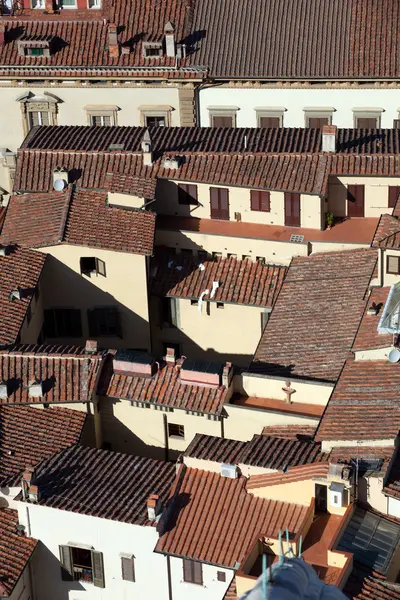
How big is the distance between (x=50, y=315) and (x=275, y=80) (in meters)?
21.2

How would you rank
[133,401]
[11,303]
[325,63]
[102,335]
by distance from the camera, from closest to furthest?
1. [133,401]
2. [11,303]
3. [102,335]
4. [325,63]

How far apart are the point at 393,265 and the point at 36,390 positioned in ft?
55.7

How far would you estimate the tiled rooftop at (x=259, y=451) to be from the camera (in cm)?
4762

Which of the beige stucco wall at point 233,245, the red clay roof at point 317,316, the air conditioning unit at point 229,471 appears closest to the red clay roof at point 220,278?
the beige stucco wall at point 233,245

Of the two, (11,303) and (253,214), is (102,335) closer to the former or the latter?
(11,303)

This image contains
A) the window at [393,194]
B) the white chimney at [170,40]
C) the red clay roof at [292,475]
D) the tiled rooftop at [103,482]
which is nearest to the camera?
the red clay roof at [292,475]

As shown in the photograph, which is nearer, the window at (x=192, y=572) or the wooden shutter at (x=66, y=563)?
the window at (x=192, y=572)

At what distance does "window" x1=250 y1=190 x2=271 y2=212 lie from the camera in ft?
210

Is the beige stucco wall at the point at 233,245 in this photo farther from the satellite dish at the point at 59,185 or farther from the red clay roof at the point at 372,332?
the red clay roof at the point at 372,332

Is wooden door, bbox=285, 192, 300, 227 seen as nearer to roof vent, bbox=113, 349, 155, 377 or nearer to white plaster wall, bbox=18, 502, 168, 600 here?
roof vent, bbox=113, 349, 155, 377

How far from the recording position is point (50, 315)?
6247 centimetres

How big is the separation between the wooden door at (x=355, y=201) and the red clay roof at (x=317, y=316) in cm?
369

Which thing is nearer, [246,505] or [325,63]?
[246,505]

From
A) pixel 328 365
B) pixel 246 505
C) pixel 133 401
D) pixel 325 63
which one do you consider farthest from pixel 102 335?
pixel 325 63
